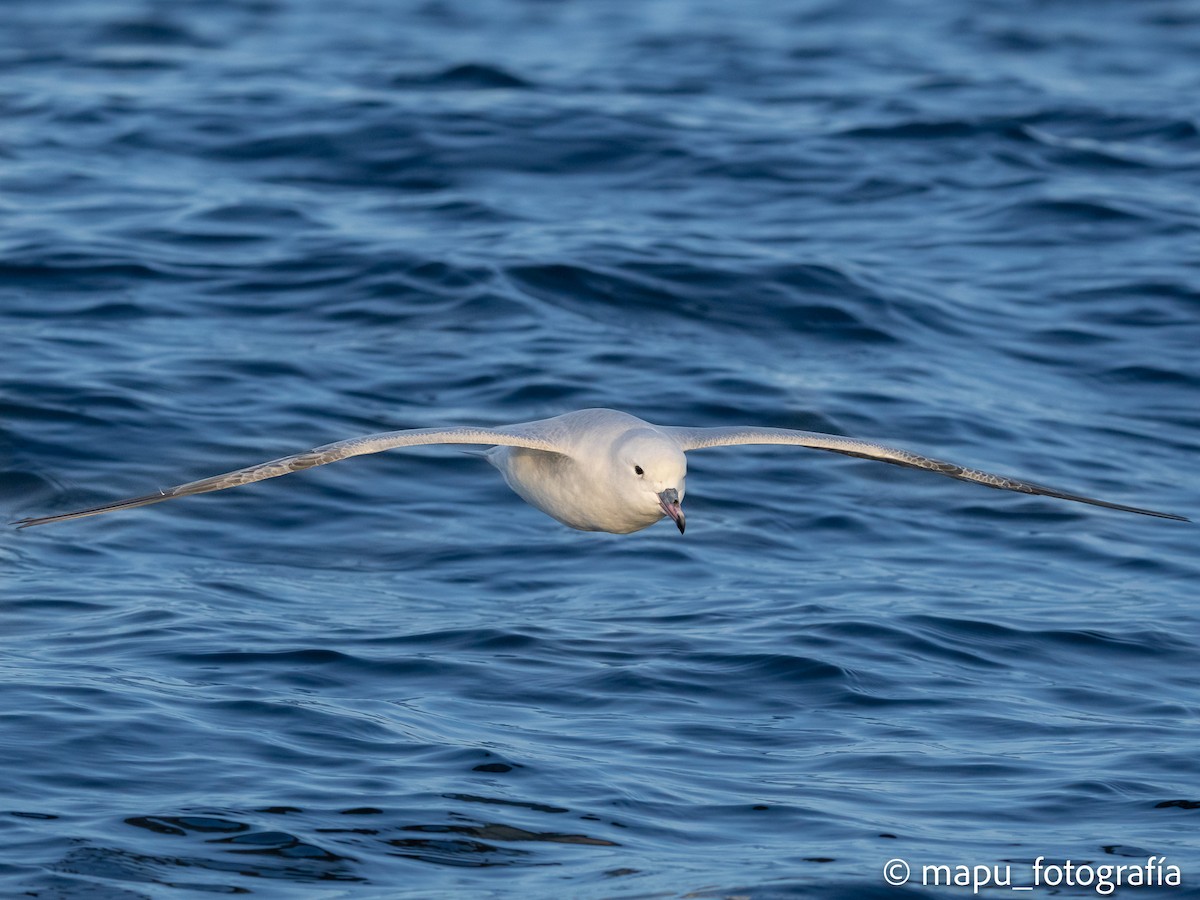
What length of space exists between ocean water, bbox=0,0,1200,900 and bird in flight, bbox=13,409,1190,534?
81 cm

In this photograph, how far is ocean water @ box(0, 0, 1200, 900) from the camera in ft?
25.7

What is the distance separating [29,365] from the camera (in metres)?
12.7

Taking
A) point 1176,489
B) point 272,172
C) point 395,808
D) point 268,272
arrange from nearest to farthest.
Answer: point 395,808 → point 1176,489 → point 268,272 → point 272,172

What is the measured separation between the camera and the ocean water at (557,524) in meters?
7.83

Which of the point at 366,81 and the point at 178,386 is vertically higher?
the point at 366,81

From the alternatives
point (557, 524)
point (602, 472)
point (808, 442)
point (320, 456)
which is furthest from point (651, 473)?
point (557, 524)

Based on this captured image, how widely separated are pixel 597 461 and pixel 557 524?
2371 mm

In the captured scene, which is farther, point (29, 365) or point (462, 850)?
point (29, 365)

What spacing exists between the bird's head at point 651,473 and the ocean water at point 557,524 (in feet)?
3.44

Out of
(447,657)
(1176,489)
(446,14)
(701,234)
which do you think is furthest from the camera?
(446,14)

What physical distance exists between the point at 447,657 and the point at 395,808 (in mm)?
1689

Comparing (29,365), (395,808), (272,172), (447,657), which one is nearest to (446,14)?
(272,172)

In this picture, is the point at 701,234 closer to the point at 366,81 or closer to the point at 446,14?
the point at 366,81

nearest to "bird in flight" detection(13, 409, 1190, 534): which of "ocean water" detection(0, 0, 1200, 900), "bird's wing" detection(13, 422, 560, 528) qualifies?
"bird's wing" detection(13, 422, 560, 528)
